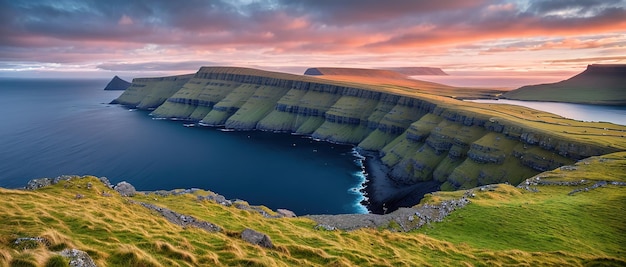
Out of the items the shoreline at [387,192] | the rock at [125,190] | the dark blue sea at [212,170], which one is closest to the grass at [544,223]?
the rock at [125,190]

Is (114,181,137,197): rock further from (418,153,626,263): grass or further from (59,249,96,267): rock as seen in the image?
(418,153,626,263): grass

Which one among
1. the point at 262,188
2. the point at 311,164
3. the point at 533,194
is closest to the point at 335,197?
the point at 262,188

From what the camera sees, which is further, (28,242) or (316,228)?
(316,228)

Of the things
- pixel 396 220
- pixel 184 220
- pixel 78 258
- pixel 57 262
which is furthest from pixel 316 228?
pixel 57 262

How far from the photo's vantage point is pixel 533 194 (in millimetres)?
71750

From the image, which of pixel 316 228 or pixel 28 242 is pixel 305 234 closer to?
pixel 316 228

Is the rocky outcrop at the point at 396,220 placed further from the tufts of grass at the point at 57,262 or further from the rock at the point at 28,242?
the tufts of grass at the point at 57,262

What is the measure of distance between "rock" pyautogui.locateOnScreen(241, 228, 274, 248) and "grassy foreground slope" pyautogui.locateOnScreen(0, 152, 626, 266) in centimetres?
91

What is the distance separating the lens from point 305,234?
133ft

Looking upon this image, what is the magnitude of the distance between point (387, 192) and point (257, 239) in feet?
364

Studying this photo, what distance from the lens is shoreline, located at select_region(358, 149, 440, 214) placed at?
123 meters

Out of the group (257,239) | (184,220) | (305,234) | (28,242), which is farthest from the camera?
(305,234)

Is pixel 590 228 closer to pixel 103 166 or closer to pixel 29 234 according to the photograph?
pixel 29 234

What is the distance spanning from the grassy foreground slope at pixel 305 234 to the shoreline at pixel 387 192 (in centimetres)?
5269
